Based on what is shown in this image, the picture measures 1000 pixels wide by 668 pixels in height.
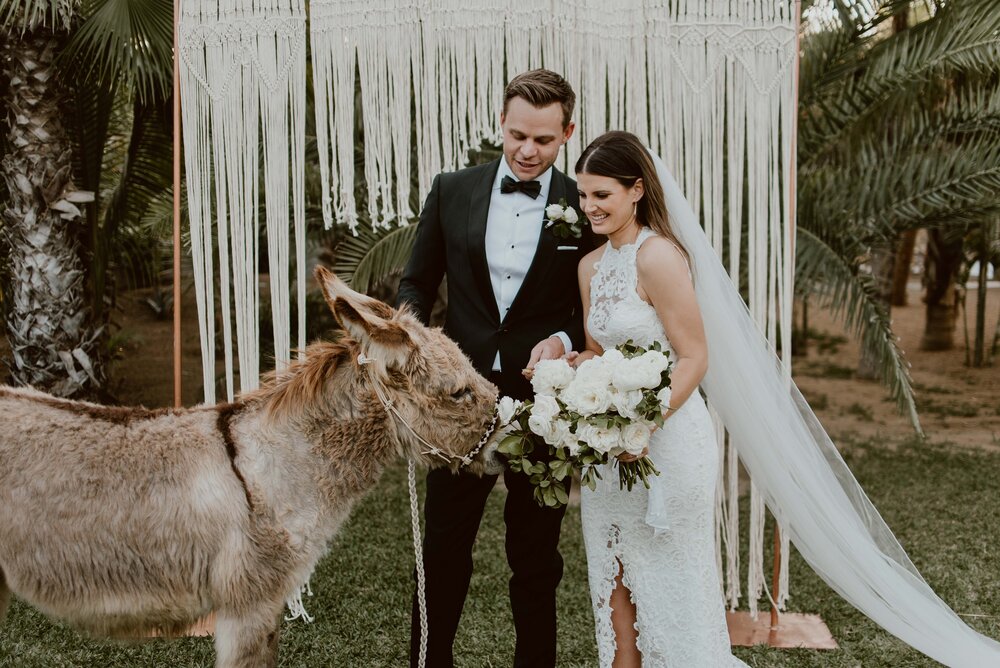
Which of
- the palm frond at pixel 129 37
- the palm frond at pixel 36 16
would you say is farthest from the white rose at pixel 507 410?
the palm frond at pixel 36 16

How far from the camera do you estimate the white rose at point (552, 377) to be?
285cm

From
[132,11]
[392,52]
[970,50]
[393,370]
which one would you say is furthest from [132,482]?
[970,50]

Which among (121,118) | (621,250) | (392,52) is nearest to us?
(621,250)

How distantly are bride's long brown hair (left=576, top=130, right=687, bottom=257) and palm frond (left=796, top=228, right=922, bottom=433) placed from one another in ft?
14.2

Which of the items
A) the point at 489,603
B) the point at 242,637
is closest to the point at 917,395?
the point at 489,603

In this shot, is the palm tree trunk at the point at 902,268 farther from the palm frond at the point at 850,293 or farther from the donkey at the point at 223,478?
the donkey at the point at 223,478

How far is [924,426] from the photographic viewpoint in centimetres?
1062

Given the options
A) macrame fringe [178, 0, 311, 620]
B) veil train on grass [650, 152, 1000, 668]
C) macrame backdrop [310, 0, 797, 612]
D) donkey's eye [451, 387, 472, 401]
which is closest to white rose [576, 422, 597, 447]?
donkey's eye [451, 387, 472, 401]

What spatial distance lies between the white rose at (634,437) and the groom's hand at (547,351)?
48 centimetres

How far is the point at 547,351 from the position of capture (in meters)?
3.26

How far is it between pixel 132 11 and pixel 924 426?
9.62 meters

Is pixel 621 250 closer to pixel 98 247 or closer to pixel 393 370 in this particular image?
pixel 393 370

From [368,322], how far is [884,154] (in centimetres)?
630

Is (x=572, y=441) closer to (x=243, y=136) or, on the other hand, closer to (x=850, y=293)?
(x=243, y=136)
